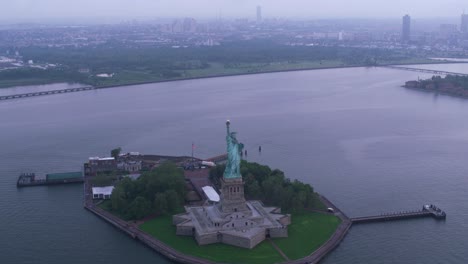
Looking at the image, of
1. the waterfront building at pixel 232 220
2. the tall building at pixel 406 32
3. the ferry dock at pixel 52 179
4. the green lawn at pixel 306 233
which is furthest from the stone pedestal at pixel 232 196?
the tall building at pixel 406 32

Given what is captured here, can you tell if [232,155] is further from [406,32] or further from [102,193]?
[406,32]

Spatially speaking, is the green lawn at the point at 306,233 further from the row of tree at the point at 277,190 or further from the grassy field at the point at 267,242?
the row of tree at the point at 277,190

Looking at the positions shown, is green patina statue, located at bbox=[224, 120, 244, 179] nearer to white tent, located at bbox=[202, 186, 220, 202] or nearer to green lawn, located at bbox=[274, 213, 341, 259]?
green lawn, located at bbox=[274, 213, 341, 259]

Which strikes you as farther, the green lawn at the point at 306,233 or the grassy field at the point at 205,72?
the grassy field at the point at 205,72

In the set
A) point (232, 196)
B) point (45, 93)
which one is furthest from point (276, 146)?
point (45, 93)

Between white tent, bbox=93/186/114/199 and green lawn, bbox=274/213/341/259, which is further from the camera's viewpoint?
white tent, bbox=93/186/114/199

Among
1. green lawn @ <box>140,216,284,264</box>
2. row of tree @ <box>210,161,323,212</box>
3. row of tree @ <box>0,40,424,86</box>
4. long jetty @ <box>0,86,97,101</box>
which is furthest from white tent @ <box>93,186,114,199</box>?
row of tree @ <box>0,40,424,86</box>
